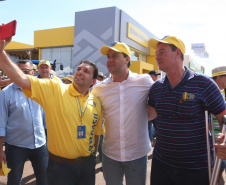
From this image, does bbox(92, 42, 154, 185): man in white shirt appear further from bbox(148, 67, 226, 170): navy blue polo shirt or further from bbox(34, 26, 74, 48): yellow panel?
bbox(34, 26, 74, 48): yellow panel

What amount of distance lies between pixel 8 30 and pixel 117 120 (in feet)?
5.10

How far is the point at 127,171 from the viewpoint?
2533mm

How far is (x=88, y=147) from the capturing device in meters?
2.30

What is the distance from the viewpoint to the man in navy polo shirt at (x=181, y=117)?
6.68 ft

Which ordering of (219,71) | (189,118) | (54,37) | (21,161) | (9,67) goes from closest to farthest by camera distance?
(9,67)
(189,118)
(21,161)
(219,71)
(54,37)

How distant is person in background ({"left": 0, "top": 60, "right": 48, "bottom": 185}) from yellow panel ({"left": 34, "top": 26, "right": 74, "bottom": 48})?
1633cm

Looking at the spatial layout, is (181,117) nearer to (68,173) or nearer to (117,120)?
(117,120)

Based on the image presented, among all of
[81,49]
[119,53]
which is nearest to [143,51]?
[81,49]

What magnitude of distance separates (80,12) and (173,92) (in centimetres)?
1739

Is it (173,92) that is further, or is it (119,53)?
(119,53)

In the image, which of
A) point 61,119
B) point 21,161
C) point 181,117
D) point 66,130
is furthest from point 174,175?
point 21,161

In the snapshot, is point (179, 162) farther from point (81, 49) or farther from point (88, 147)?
point (81, 49)

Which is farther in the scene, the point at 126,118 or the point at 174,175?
the point at 126,118

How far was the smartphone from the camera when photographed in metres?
1.58
